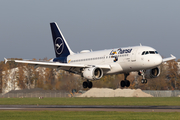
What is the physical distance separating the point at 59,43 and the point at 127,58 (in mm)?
20014

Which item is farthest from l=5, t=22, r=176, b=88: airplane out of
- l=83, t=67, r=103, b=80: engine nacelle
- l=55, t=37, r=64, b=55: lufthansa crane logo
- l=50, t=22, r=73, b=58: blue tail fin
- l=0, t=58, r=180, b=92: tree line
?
l=0, t=58, r=180, b=92: tree line

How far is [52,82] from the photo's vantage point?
3113 inches

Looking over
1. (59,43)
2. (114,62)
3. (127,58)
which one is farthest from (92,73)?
(59,43)

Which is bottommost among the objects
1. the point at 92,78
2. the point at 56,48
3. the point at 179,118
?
the point at 179,118

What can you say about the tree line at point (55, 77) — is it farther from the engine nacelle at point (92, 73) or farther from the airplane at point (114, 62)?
the engine nacelle at point (92, 73)

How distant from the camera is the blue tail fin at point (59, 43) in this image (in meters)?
66.1

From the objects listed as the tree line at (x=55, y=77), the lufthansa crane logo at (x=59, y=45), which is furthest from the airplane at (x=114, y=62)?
the tree line at (x=55, y=77)

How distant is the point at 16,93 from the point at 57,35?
180 ft

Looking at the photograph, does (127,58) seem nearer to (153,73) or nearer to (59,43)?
(153,73)

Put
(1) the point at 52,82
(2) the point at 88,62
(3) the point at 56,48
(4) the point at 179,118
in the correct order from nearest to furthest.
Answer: (4) the point at 179,118, (2) the point at 88,62, (3) the point at 56,48, (1) the point at 52,82

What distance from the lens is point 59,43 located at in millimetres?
67625

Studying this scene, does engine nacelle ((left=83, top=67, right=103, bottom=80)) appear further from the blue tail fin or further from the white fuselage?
the blue tail fin

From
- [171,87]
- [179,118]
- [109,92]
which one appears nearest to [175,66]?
[171,87]

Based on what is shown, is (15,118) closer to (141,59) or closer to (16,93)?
(141,59)
